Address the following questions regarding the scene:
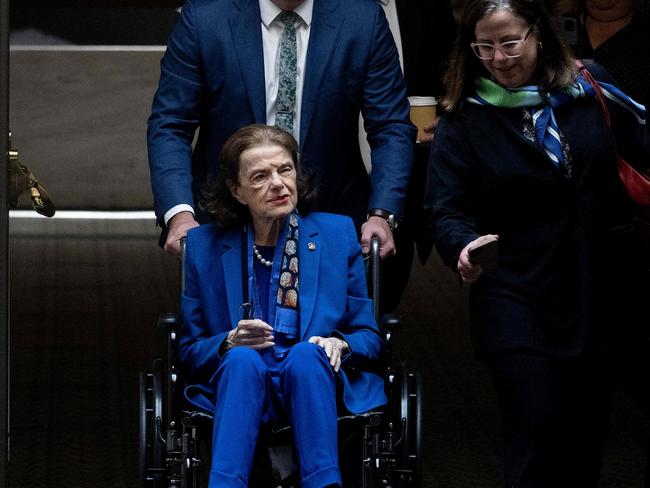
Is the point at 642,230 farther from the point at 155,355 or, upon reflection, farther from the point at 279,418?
the point at 155,355

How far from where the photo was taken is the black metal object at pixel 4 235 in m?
4.23

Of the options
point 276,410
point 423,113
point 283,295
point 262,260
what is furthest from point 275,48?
point 276,410

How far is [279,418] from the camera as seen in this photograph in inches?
177

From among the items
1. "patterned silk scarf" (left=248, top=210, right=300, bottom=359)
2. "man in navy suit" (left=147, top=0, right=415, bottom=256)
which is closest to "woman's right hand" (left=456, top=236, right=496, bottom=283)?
"patterned silk scarf" (left=248, top=210, right=300, bottom=359)

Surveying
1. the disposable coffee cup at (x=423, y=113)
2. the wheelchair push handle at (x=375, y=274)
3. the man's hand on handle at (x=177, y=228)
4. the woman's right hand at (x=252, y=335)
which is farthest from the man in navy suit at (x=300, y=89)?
the woman's right hand at (x=252, y=335)

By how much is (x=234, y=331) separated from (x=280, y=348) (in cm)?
18

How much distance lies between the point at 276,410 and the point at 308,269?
44cm

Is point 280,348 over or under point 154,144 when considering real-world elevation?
under

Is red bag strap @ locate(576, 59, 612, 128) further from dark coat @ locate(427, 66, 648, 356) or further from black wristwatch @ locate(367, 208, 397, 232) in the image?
black wristwatch @ locate(367, 208, 397, 232)

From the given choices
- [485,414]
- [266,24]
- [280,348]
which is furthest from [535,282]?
[485,414]

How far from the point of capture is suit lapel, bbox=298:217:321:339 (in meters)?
4.65

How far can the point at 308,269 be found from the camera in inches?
185

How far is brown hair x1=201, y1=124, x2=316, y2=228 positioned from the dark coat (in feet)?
1.30

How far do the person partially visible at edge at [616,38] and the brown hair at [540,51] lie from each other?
749 mm
